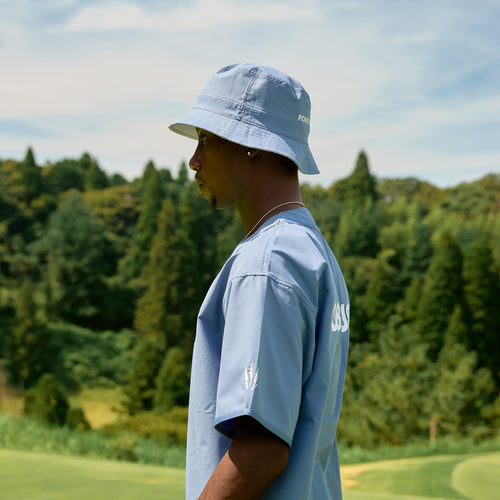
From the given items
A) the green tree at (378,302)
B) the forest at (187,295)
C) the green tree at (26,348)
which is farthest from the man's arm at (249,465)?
the green tree at (26,348)

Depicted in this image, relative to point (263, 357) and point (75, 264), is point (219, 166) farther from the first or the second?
point (75, 264)

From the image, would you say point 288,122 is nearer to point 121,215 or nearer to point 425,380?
point 425,380

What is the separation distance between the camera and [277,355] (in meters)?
0.99

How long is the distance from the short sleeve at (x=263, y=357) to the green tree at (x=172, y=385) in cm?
2324

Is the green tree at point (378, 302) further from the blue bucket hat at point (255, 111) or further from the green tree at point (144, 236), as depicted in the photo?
the blue bucket hat at point (255, 111)

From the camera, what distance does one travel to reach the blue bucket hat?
1150mm

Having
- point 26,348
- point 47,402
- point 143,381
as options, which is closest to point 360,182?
point 143,381

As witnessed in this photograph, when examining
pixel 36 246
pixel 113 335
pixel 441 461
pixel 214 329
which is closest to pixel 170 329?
pixel 113 335

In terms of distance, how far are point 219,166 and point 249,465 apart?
52 cm

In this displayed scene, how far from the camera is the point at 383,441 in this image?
18500 mm

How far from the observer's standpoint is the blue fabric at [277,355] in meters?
0.98

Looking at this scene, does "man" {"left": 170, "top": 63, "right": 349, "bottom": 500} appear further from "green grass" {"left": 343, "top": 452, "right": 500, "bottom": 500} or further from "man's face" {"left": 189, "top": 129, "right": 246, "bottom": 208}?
"green grass" {"left": 343, "top": 452, "right": 500, "bottom": 500}

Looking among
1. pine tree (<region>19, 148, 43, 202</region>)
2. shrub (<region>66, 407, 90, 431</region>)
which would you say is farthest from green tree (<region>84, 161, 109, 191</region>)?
shrub (<region>66, 407, 90, 431</region>)

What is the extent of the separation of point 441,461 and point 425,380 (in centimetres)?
1605
